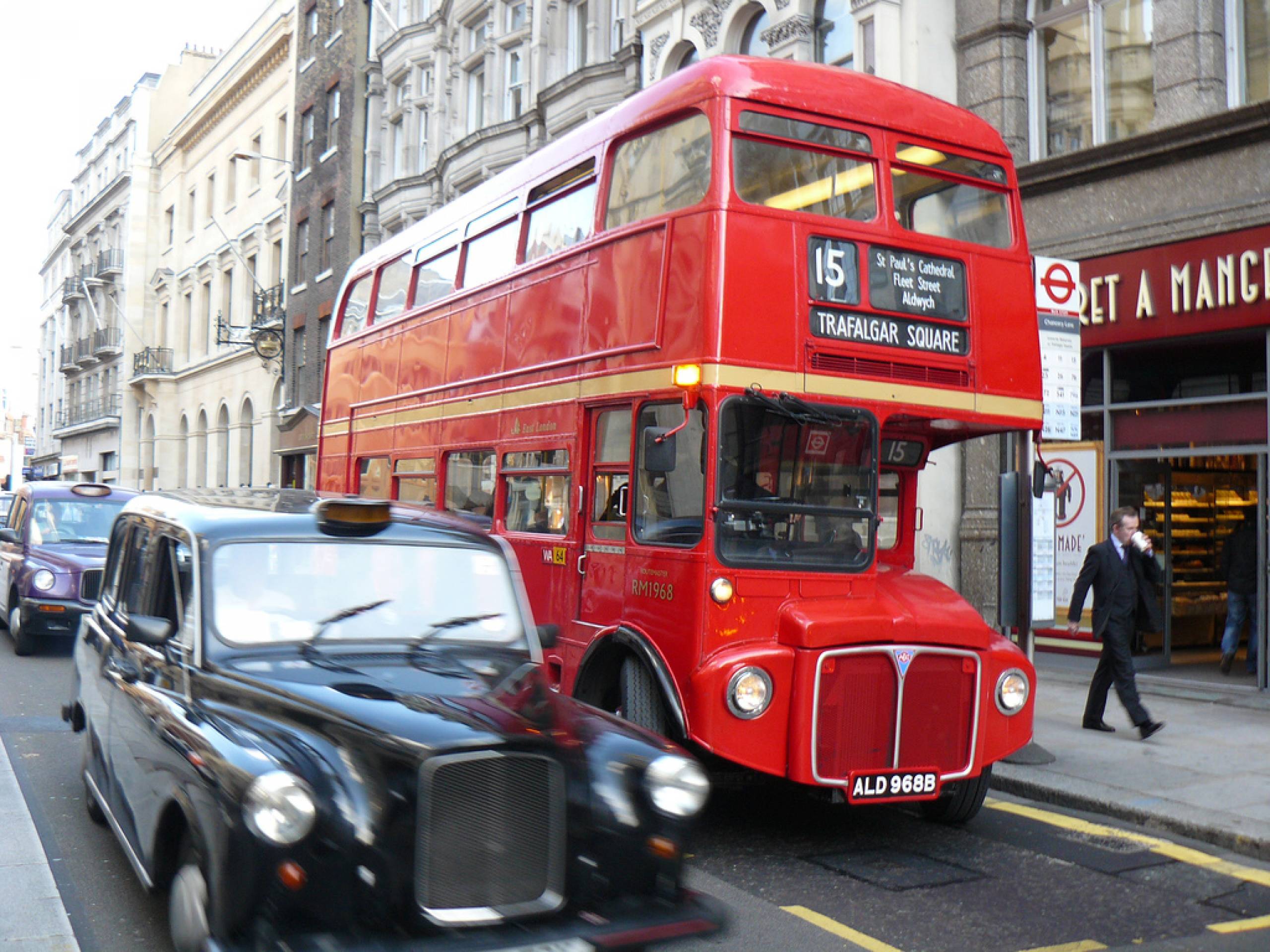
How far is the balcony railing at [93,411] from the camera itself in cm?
5412

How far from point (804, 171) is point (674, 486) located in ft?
6.45

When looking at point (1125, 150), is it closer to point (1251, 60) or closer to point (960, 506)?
point (1251, 60)

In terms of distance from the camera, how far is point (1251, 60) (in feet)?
40.2

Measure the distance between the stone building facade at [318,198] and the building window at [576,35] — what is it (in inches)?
401

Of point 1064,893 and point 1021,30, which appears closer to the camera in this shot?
point 1064,893

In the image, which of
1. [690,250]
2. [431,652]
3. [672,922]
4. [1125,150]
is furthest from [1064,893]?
[1125,150]

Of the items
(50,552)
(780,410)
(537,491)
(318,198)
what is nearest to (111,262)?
(318,198)

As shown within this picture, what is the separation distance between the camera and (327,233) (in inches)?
1304

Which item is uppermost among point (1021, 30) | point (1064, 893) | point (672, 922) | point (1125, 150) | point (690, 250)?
point (1021, 30)

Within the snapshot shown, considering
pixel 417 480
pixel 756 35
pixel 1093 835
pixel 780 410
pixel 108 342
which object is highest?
pixel 108 342

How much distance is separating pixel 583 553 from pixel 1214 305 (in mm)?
7835

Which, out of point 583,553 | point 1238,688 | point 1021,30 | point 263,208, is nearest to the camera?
point 583,553

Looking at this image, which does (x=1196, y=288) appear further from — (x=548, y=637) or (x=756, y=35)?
(x=548, y=637)

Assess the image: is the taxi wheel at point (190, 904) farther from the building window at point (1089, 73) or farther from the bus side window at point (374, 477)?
the building window at point (1089, 73)
